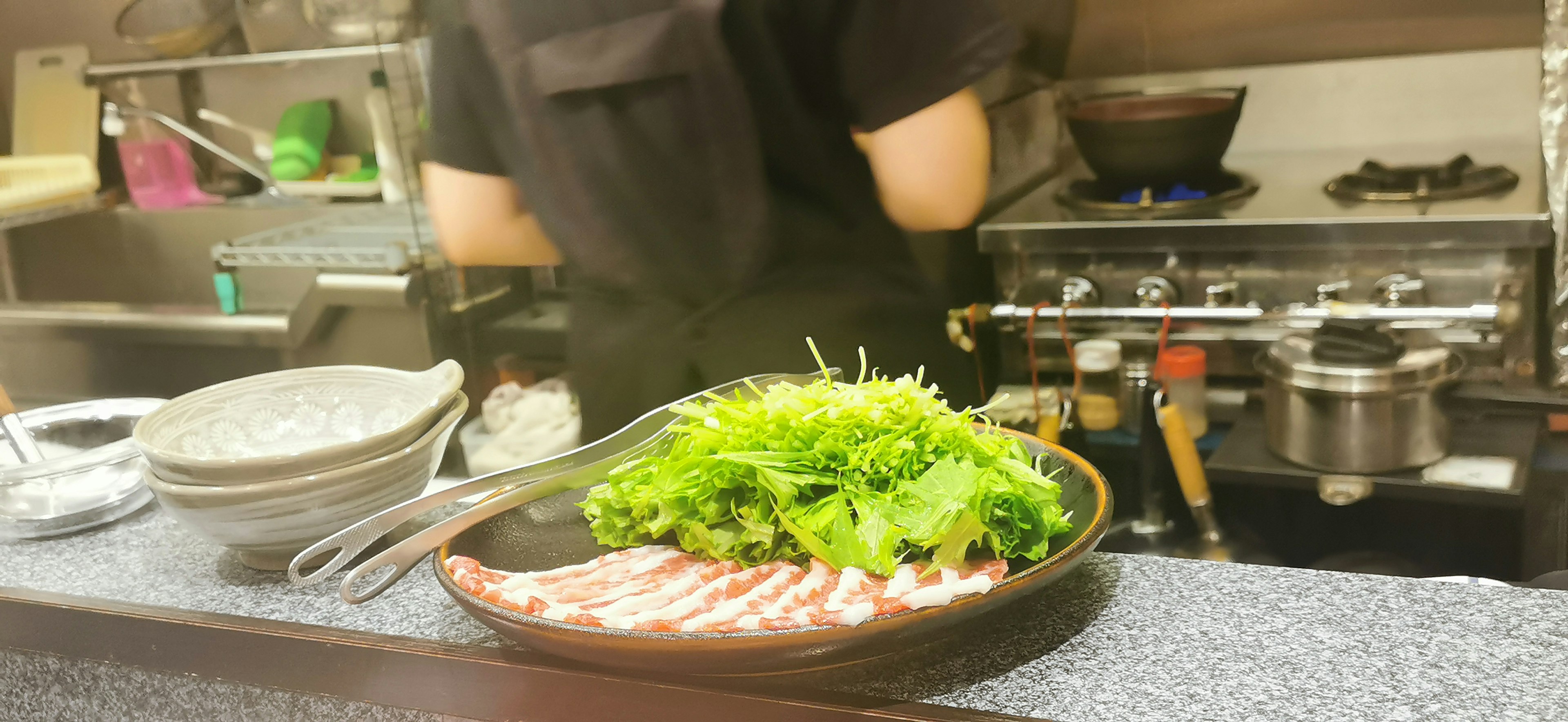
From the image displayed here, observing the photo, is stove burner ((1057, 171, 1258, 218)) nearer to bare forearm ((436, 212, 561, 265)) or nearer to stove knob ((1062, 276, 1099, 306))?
stove knob ((1062, 276, 1099, 306))

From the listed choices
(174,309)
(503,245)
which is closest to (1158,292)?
(503,245)

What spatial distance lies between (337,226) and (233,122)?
298 millimetres

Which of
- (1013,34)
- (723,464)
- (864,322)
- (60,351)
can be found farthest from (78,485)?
(60,351)

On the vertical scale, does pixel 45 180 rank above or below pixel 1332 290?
above

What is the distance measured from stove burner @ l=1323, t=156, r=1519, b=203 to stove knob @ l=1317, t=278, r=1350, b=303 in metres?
0.13

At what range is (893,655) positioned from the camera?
64 centimetres

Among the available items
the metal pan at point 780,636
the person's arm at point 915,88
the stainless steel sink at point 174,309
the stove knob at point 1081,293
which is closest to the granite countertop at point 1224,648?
the metal pan at point 780,636

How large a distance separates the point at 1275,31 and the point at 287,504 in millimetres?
1542

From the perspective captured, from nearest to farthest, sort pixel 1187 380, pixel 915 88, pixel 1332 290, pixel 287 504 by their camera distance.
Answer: pixel 287 504
pixel 915 88
pixel 1332 290
pixel 1187 380

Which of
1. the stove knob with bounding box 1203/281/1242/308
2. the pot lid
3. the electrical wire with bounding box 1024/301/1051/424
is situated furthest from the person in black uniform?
the pot lid

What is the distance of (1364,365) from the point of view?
141 centimetres

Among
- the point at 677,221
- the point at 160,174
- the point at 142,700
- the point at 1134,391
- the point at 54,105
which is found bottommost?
the point at 1134,391

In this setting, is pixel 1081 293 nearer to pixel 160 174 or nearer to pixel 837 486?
pixel 837 486

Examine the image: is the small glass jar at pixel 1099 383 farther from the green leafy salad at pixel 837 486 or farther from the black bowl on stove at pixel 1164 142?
the green leafy salad at pixel 837 486
